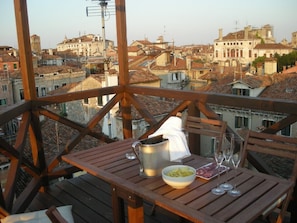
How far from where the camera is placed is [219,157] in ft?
5.92

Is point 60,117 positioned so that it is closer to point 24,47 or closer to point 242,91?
point 24,47

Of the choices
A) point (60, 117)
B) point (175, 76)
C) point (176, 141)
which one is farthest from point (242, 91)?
point (176, 141)

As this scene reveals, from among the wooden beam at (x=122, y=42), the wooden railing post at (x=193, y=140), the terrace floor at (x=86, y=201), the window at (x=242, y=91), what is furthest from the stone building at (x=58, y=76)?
the wooden railing post at (x=193, y=140)

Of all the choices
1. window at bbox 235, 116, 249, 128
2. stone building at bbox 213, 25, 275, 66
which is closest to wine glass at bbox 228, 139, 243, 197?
window at bbox 235, 116, 249, 128

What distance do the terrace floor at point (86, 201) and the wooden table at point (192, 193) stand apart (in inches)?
22.3

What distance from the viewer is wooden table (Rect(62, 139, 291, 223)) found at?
1.47 m

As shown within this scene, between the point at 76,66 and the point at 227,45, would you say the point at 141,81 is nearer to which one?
the point at 76,66

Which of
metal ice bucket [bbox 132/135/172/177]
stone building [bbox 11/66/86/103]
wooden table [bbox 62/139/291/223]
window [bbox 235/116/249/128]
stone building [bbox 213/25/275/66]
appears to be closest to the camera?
wooden table [bbox 62/139/291/223]

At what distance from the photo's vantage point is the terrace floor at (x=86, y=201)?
270 centimetres

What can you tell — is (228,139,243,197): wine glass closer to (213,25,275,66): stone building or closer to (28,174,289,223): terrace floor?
(28,174,289,223): terrace floor

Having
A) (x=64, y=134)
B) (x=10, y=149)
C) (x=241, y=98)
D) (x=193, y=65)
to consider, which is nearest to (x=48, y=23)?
(x=64, y=134)

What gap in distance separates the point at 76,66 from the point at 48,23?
558 inches

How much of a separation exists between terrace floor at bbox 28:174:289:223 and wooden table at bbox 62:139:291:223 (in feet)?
1.86

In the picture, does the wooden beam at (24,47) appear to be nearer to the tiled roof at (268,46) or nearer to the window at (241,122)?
the window at (241,122)
